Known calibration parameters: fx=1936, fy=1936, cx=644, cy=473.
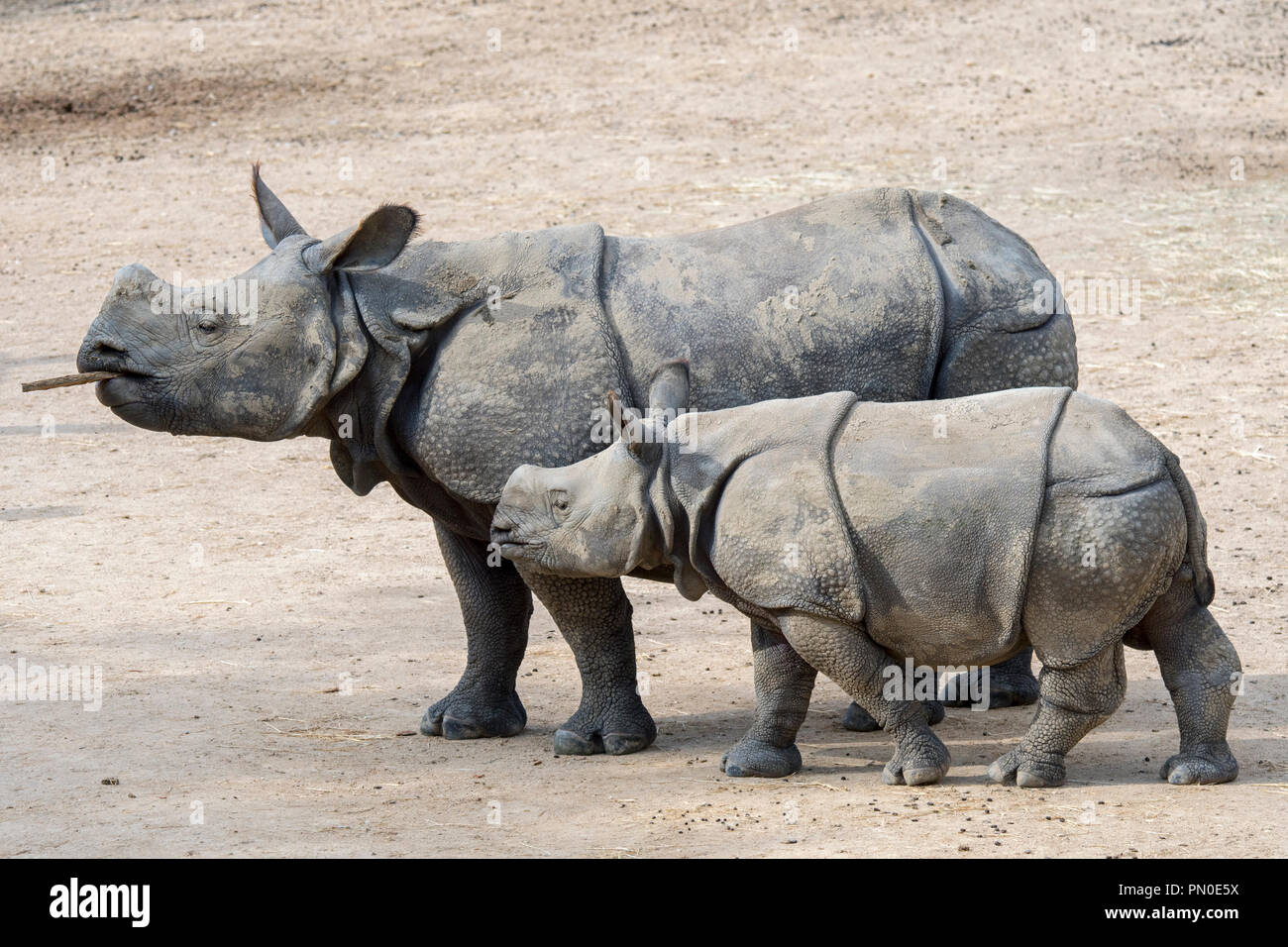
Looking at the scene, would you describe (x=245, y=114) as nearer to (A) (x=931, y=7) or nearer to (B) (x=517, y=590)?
(A) (x=931, y=7)

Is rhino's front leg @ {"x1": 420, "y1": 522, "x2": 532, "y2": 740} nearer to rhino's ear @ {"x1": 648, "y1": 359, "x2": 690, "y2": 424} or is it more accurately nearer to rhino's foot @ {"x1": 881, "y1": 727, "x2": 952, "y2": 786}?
rhino's ear @ {"x1": 648, "y1": 359, "x2": 690, "y2": 424}

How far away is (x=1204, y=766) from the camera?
7.28 metres

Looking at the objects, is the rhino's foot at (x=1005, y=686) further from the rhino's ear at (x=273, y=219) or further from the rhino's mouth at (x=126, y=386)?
the rhino's mouth at (x=126, y=386)

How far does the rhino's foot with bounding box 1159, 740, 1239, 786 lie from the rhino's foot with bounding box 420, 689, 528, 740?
285 cm

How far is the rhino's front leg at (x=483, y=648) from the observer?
8.48 metres

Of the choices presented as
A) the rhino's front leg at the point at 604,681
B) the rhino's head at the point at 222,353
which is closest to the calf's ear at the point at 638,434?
the rhino's front leg at the point at 604,681

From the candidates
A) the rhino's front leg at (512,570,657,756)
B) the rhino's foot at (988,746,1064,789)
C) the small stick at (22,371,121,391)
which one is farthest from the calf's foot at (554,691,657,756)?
the small stick at (22,371,121,391)

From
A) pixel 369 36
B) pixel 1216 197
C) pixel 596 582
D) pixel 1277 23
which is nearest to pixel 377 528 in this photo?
pixel 596 582

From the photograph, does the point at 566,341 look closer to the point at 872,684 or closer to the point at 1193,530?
the point at 872,684

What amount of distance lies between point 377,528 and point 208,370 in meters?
4.27

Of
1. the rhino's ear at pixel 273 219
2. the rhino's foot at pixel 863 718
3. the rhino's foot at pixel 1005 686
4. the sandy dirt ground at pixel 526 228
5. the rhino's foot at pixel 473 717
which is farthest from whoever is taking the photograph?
the rhino's foot at pixel 1005 686

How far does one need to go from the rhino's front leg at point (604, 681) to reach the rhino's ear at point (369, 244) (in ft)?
5.09

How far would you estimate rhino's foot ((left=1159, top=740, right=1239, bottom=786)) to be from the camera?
727cm

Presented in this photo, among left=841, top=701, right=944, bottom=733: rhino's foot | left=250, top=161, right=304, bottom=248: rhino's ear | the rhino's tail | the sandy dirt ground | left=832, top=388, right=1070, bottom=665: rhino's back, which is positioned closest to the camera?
left=832, top=388, right=1070, bottom=665: rhino's back
